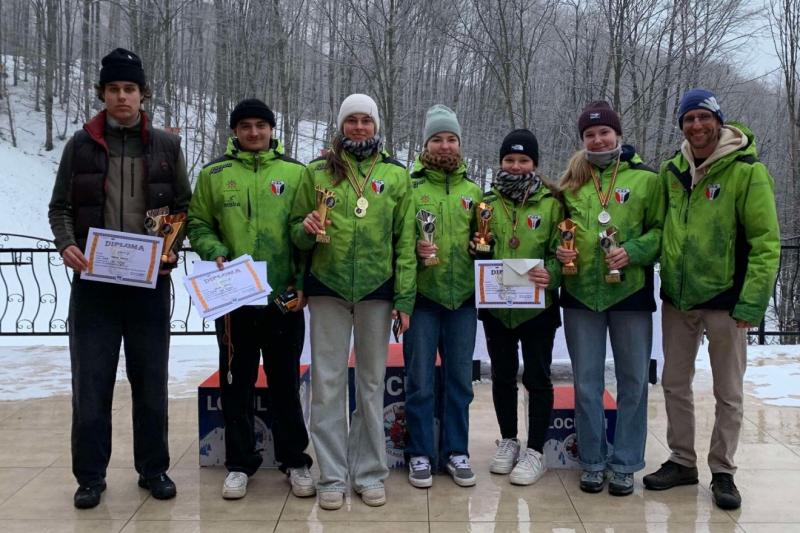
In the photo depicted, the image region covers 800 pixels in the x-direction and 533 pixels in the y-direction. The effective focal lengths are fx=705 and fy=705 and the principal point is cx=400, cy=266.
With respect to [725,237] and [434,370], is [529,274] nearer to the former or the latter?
[434,370]

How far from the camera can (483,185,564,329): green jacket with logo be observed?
3.80 meters

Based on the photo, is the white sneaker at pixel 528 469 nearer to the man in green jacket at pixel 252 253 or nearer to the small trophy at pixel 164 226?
the man in green jacket at pixel 252 253

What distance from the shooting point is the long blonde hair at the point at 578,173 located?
3764 mm

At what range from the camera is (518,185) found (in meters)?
3.80

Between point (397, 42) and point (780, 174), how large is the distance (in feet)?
52.7

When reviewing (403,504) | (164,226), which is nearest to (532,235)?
(403,504)

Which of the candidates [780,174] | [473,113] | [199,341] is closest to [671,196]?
[199,341]

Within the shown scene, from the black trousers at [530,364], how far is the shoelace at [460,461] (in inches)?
13.1

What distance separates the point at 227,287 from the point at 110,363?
2.62ft

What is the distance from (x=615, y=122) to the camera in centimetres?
371

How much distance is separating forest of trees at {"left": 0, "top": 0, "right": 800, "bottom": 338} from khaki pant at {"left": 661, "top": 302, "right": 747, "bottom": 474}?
6.67 m

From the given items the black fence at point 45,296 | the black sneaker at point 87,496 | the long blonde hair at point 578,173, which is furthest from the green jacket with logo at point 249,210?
the black fence at point 45,296

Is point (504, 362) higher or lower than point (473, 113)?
lower

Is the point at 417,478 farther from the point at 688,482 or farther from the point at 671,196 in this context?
the point at 671,196
